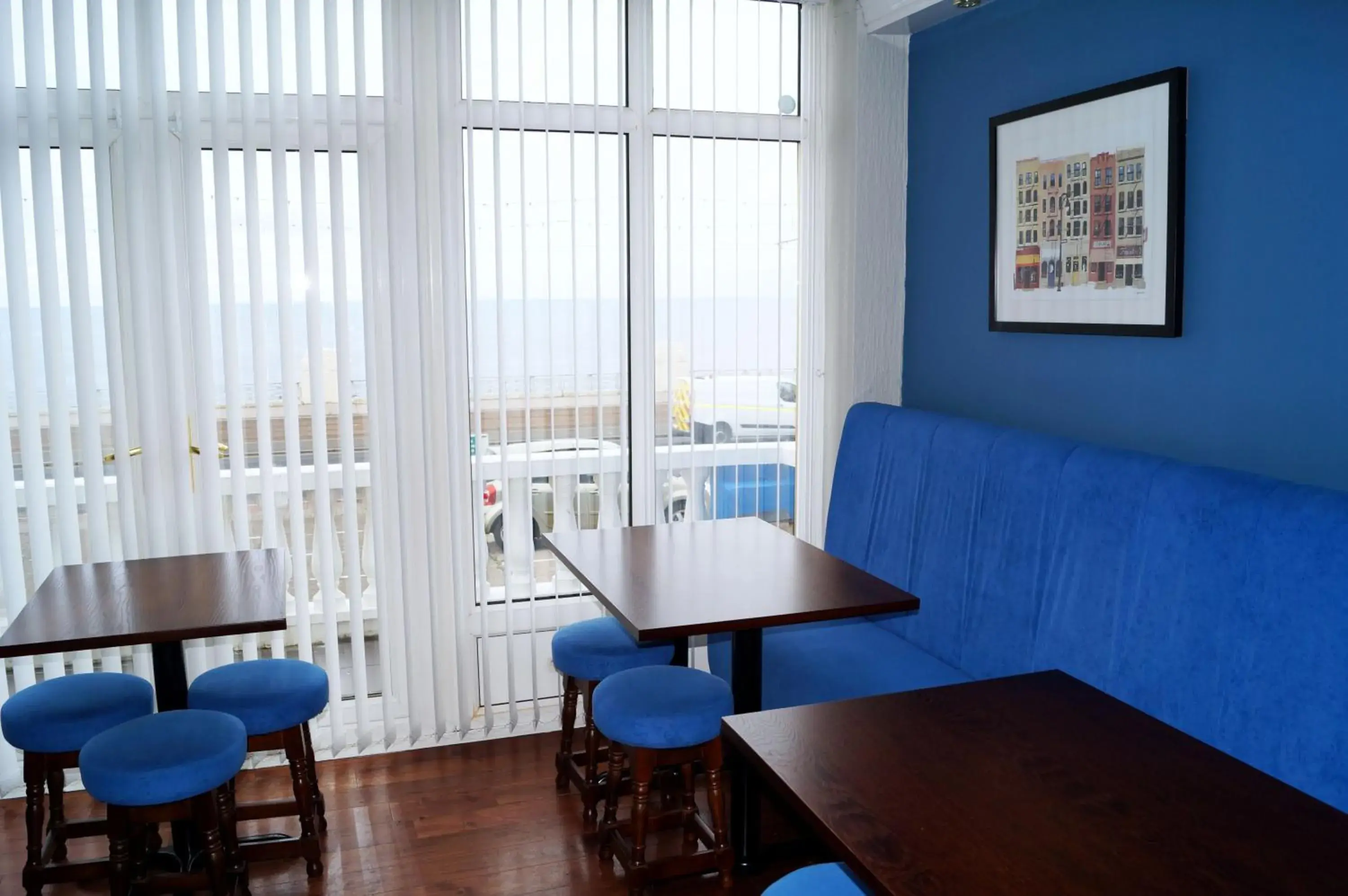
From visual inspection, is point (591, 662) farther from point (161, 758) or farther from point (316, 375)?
point (316, 375)

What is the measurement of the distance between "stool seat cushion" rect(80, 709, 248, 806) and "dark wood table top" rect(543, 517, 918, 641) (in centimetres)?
91

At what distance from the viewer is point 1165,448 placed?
8.82 feet

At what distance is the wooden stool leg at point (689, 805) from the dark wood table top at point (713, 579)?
479mm

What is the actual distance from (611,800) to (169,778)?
3.60 feet

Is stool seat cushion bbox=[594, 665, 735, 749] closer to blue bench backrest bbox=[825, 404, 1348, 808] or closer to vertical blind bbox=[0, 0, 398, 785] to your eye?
blue bench backrest bbox=[825, 404, 1348, 808]

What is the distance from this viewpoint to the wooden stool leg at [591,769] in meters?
3.02

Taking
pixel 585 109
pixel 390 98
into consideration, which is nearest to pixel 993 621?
pixel 585 109

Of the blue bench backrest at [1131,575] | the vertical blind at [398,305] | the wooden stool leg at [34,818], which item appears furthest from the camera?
the vertical blind at [398,305]

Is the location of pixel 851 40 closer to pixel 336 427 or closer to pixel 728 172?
pixel 728 172

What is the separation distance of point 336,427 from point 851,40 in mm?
2183

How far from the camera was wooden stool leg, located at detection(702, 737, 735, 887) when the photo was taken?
2.62 m

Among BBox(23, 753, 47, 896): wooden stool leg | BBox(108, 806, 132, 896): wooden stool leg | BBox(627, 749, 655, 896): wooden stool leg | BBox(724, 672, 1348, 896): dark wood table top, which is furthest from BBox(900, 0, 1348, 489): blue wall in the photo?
BBox(23, 753, 47, 896): wooden stool leg

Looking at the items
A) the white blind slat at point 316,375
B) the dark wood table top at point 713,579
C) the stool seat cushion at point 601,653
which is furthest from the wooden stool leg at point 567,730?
the white blind slat at point 316,375

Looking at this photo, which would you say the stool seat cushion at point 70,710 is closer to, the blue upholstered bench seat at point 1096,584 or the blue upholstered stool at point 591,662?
the blue upholstered stool at point 591,662
